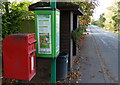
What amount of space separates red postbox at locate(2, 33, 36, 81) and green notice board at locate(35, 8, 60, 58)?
0.52 meters

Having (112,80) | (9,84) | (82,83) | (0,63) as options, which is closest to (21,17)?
(0,63)

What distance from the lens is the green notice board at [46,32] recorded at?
418cm

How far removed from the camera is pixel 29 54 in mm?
3693

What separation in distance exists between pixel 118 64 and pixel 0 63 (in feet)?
17.6

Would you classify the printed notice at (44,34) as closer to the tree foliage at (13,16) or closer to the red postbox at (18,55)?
the red postbox at (18,55)

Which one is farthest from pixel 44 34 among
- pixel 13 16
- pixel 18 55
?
pixel 13 16

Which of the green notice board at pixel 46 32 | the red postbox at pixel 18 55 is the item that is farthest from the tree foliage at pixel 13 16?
the red postbox at pixel 18 55

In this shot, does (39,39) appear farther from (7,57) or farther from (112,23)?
(112,23)

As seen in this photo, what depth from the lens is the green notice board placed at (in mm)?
4184

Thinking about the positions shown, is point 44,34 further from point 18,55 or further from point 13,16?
point 13,16

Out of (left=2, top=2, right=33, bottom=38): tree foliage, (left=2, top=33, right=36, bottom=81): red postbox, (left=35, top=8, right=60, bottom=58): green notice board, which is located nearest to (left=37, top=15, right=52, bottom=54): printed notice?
(left=35, top=8, right=60, bottom=58): green notice board

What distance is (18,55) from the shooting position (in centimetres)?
364

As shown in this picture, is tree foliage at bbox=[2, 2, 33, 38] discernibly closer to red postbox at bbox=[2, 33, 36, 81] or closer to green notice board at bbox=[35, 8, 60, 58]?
green notice board at bbox=[35, 8, 60, 58]

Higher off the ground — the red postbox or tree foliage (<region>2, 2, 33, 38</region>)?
tree foliage (<region>2, 2, 33, 38</region>)
